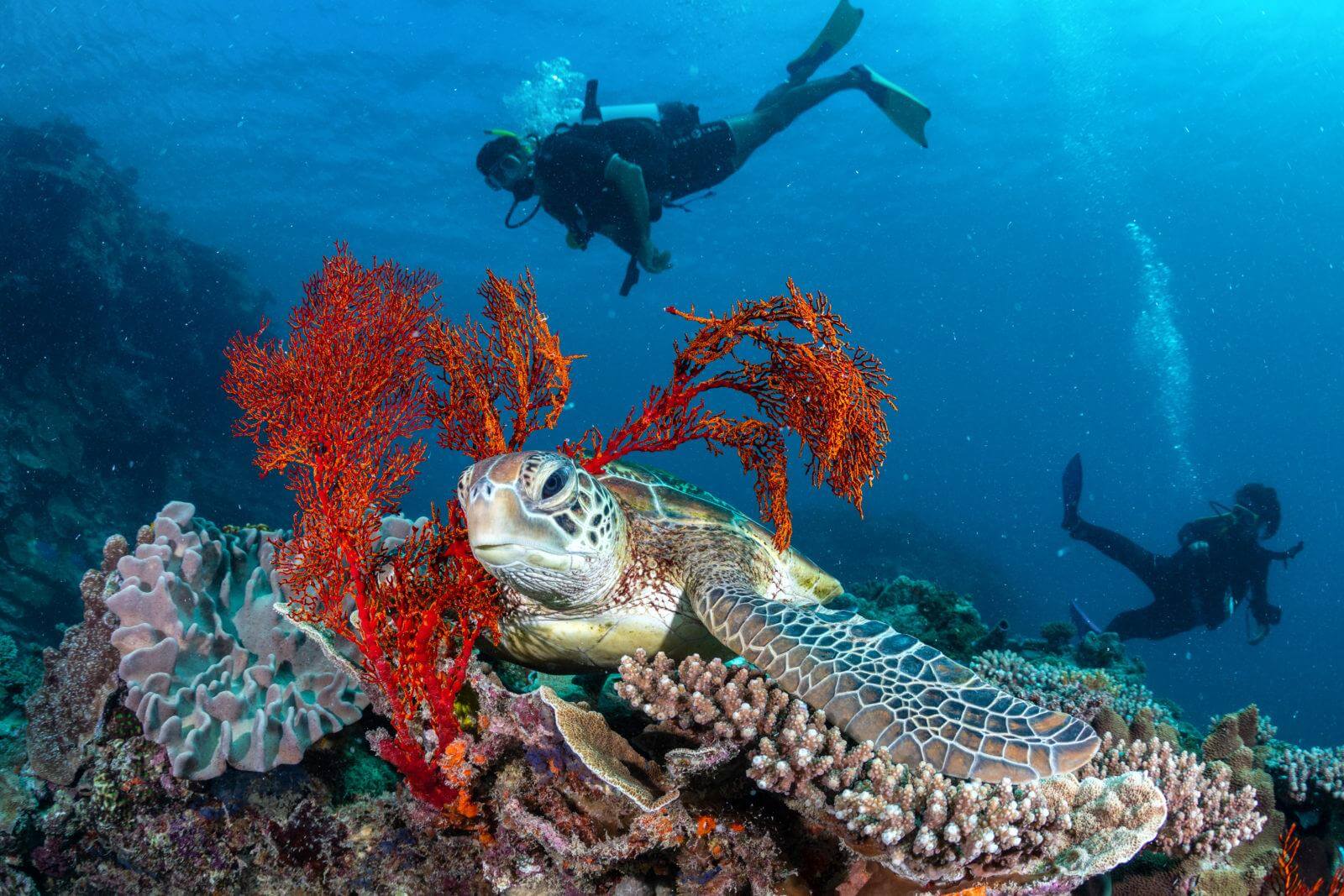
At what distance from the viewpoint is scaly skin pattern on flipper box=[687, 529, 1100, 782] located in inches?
71.1

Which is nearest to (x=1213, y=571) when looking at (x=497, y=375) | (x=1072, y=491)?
(x=1072, y=491)

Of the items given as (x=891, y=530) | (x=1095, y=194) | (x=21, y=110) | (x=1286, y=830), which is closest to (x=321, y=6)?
(x=21, y=110)

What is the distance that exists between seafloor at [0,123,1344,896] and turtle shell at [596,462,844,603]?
3.16 ft

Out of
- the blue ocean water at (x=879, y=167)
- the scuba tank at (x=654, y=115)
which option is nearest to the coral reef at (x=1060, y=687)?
the scuba tank at (x=654, y=115)

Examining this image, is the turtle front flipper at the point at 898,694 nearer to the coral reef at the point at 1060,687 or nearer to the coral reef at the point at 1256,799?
the coral reef at the point at 1256,799

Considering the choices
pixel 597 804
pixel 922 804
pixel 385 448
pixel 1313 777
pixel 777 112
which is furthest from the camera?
pixel 777 112

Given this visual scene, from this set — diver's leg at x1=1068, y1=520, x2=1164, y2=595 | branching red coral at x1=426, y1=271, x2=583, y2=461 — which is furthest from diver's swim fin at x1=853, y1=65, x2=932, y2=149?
branching red coral at x1=426, y1=271, x2=583, y2=461

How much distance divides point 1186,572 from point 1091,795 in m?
13.3

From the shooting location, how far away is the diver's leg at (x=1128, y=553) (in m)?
12.3

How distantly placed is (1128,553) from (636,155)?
11798mm

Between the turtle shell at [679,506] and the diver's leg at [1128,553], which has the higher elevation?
the turtle shell at [679,506]

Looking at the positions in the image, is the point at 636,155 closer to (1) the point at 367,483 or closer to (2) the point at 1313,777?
(1) the point at 367,483

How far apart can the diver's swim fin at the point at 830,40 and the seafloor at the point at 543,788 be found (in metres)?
12.6

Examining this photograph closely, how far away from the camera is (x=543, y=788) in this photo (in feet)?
6.31
